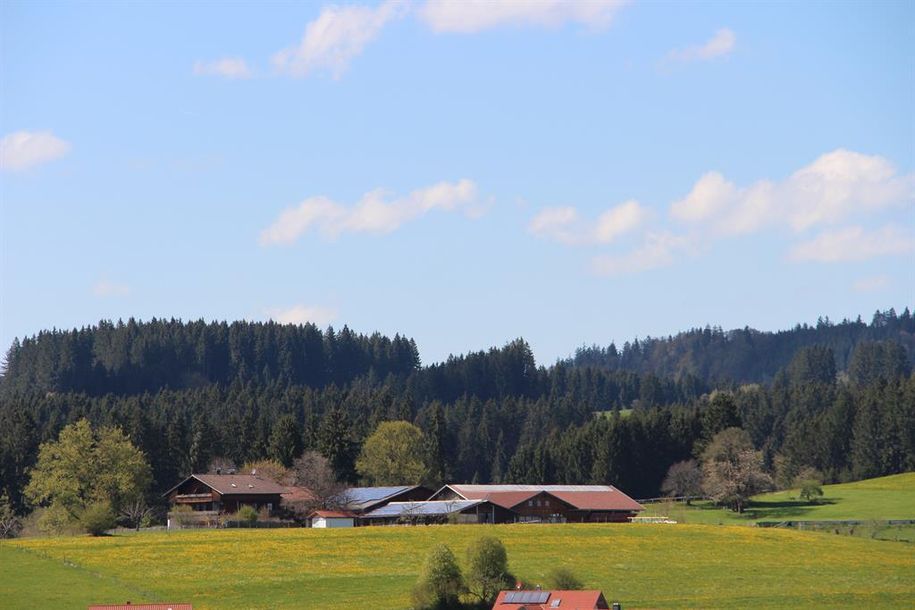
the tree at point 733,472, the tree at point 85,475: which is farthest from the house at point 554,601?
the tree at point 733,472

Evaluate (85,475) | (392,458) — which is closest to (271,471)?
(392,458)

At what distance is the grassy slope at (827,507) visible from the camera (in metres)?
120

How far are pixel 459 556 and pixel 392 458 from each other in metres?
57.1

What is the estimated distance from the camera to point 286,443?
136m

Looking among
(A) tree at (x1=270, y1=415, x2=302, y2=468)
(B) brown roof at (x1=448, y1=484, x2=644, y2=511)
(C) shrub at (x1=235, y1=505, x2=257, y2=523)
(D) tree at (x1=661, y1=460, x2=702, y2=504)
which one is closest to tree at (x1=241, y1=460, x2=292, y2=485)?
(A) tree at (x1=270, y1=415, x2=302, y2=468)

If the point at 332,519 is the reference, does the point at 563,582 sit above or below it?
below

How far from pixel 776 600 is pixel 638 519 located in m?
48.3

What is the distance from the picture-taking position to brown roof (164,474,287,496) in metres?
116

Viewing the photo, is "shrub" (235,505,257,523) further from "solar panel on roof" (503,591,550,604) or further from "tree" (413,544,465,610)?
"solar panel on roof" (503,591,550,604)

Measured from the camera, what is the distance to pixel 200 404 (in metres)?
189

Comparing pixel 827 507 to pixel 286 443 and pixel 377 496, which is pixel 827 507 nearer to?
pixel 377 496

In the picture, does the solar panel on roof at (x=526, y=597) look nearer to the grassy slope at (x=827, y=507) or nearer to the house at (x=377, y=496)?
the house at (x=377, y=496)

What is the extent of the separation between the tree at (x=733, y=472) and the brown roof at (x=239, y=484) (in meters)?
40.2

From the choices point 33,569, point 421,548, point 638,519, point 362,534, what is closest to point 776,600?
point 421,548
